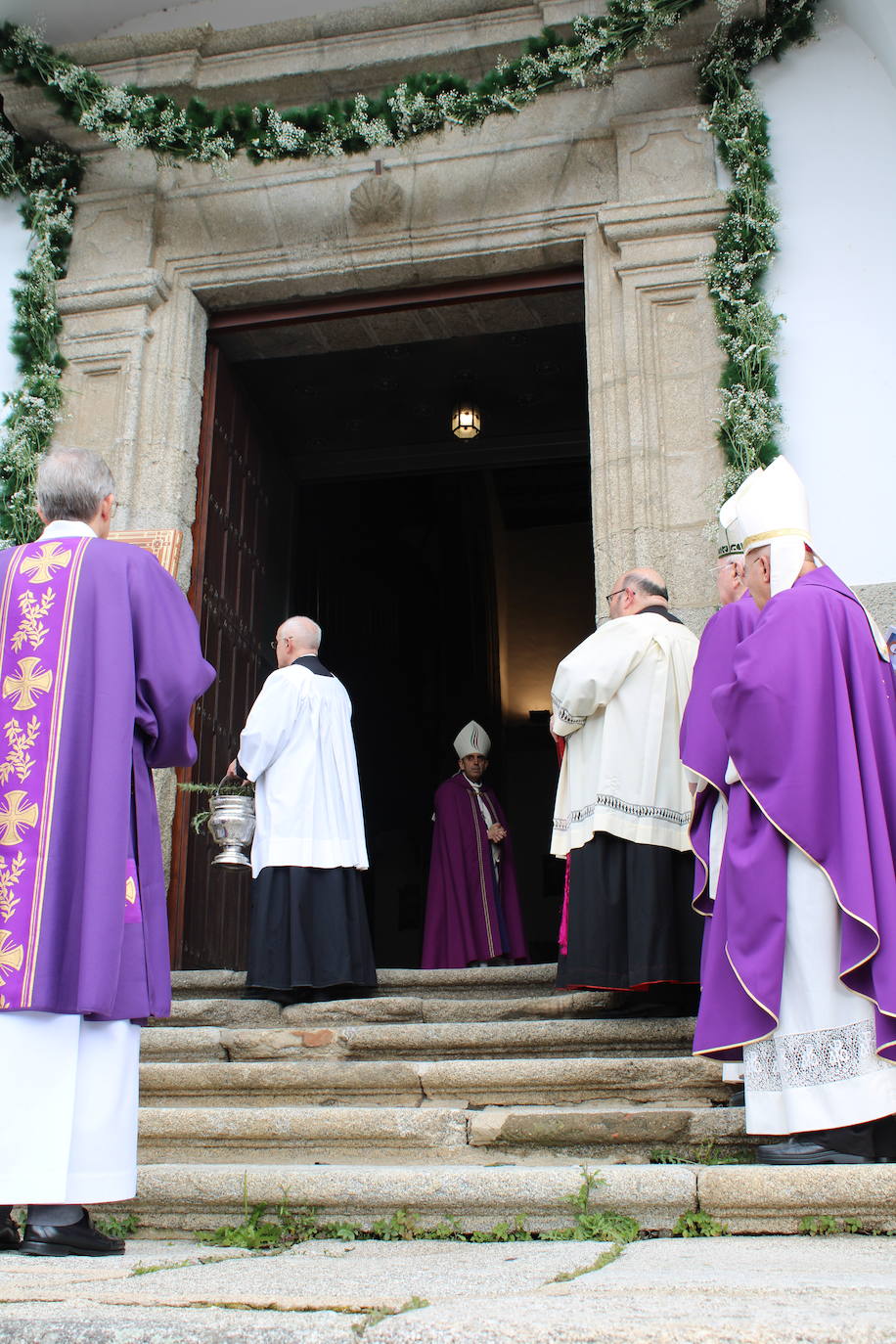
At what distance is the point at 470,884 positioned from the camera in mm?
8297

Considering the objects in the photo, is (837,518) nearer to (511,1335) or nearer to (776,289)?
(776,289)

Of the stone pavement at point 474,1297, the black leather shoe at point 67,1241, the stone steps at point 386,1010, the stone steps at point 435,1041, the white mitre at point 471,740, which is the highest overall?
the white mitre at point 471,740

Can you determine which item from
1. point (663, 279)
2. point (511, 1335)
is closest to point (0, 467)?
point (663, 279)

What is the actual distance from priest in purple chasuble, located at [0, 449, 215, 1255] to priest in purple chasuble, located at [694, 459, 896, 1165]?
4.60ft

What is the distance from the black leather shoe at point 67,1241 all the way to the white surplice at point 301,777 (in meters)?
2.62

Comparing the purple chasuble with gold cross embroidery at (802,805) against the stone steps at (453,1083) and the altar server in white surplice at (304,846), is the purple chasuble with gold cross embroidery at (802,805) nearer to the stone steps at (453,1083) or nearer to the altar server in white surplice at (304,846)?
the stone steps at (453,1083)

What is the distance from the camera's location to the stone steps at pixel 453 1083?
3711 millimetres

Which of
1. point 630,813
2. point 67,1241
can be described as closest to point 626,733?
point 630,813

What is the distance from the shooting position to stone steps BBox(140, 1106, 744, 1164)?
331cm

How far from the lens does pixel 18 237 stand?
23.1 ft

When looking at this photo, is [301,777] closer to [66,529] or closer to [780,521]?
[66,529]

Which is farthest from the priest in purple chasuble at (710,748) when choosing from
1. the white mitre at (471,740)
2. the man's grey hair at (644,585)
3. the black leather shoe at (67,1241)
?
the white mitre at (471,740)

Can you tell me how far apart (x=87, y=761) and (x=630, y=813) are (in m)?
2.16

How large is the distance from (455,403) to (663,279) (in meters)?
3.43
